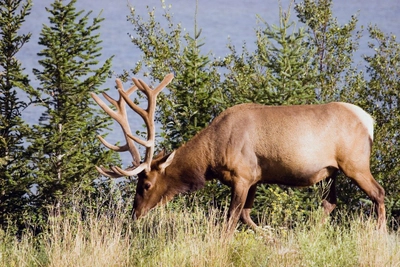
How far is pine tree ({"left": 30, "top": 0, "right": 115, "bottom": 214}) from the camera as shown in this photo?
12.9m

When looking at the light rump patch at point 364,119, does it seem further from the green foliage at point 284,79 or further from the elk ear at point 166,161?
the elk ear at point 166,161

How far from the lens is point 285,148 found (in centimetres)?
998

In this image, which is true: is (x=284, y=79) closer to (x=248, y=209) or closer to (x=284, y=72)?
(x=284, y=72)

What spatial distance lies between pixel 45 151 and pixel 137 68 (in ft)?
11.1

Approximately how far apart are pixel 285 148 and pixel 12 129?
4964 millimetres

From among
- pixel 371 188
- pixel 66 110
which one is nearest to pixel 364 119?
pixel 371 188

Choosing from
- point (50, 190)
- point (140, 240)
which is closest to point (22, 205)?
point (50, 190)

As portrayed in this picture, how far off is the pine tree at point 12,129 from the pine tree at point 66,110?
0.26m

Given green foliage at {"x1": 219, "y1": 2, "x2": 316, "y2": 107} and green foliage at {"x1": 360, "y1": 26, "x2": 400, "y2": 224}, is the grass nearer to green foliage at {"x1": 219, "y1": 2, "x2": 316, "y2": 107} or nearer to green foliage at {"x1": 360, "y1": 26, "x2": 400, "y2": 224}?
green foliage at {"x1": 219, "y1": 2, "x2": 316, "y2": 107}

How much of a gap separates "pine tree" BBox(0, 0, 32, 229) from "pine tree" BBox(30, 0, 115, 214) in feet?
0.85

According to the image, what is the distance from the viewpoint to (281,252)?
8336 mm

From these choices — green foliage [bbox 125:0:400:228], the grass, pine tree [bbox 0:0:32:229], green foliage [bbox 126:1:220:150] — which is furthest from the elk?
pine tree [bbox 0:0:32:229]

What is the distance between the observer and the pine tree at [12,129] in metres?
13.2

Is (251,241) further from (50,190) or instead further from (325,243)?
(50,190)
